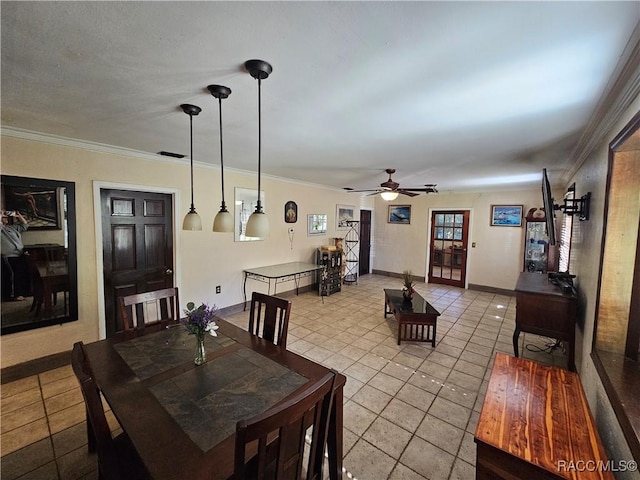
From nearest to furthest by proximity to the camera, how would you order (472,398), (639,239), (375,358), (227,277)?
1. (639,239)
2. (472,398)
3. (375,358)
4. (227,277)

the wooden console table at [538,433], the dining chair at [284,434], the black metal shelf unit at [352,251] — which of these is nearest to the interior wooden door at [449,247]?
the black metal shelf unit at [352,251]

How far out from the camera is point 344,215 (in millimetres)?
6863

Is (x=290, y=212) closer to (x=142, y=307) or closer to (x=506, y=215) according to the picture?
(x=142, y=307)

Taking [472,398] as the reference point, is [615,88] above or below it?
above

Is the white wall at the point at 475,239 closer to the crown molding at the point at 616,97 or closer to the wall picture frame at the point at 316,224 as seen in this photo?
the wall picture frame at the point at 316,224

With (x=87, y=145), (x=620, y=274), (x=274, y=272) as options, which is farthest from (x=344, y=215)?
(x=620, y=274)

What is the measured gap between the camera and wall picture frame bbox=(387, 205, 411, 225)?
7.25 meters

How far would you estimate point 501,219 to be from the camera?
596cm

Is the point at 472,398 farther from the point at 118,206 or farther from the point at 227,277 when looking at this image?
the point at 118,206

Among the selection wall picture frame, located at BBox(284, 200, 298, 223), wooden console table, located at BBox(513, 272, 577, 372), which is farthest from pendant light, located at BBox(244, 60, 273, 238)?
wall picture frame, located at BBox(284, 200, 298, 223)

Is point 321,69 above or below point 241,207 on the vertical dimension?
above

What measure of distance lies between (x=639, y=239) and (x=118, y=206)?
4668 mm

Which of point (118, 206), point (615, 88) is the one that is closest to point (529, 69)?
point (615, 88)

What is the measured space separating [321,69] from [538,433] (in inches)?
87.0
